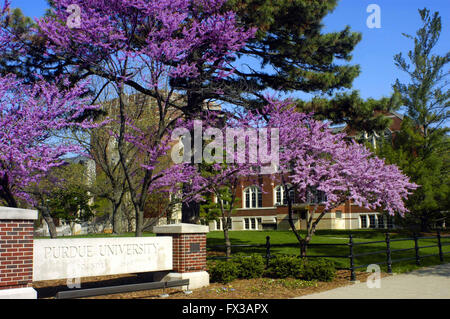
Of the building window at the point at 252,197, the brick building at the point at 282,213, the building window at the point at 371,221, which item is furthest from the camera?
the building window at the point at 252,197

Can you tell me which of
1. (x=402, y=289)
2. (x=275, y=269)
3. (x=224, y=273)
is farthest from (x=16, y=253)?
(x=402, y=289)

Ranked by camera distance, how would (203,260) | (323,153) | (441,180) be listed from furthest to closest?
(441,180) → (323,153) → (203,260)

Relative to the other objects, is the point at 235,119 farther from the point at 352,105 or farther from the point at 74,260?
the point at 74,260

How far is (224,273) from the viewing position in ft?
44.6

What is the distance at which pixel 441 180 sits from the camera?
121 ft

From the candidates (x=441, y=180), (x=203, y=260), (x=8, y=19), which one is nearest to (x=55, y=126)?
(x=8, y=19)

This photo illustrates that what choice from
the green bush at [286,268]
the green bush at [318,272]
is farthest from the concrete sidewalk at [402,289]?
the green bush at [286,268]

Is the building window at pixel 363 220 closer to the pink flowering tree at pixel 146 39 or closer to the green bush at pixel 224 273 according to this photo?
the pink flowering tree at pixel 146 39

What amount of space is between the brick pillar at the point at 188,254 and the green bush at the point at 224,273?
0.62m

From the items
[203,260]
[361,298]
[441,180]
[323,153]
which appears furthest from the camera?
[441,180]

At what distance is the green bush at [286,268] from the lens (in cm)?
1398

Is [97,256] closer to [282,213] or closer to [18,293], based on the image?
[18,293]

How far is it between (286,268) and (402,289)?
3.42 m

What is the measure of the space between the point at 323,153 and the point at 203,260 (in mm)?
6882
